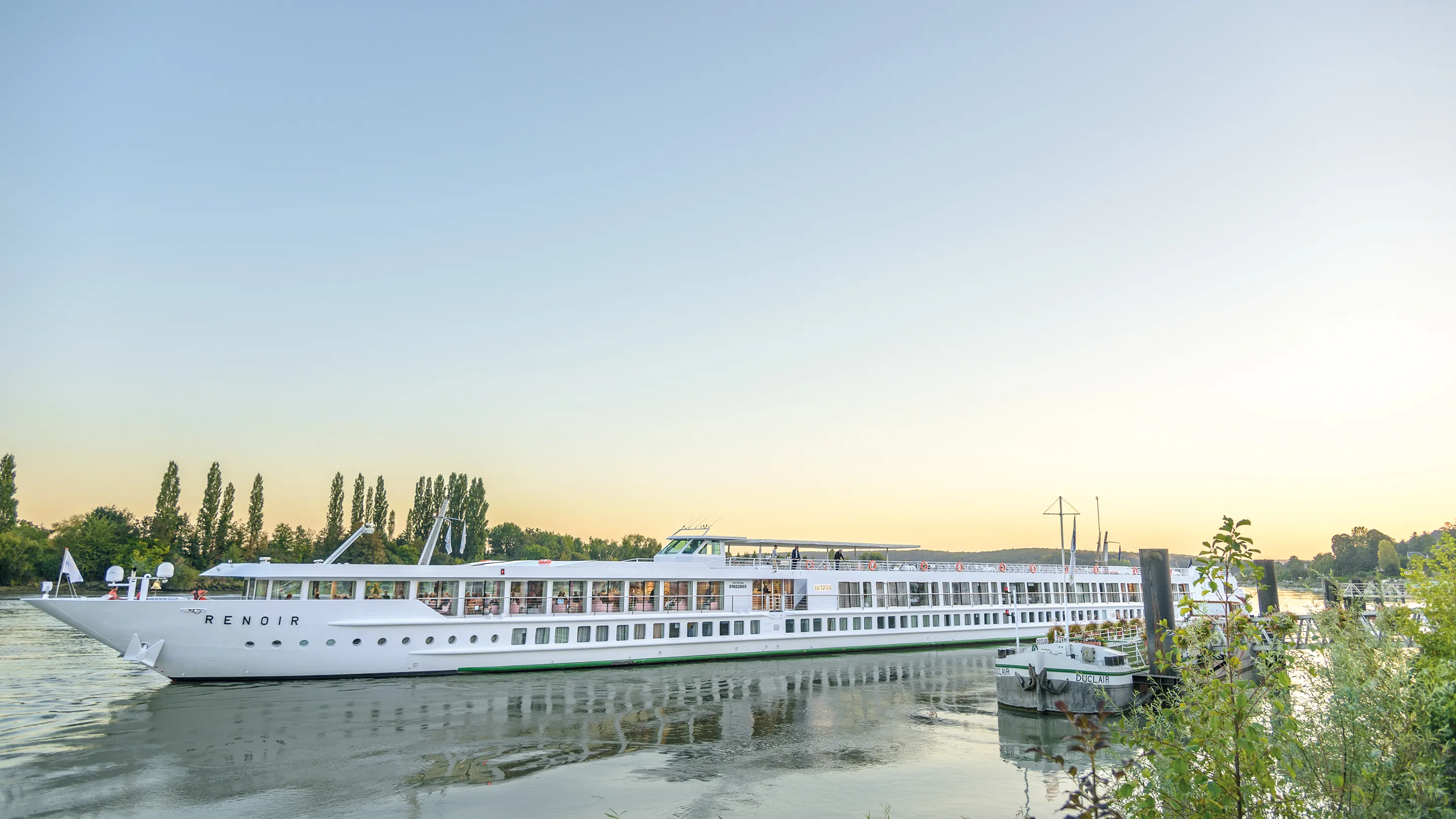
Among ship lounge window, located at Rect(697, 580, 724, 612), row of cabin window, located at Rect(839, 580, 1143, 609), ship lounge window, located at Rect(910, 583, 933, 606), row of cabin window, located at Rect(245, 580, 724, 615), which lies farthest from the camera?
ship lounge window, located at Rect(910, 583, 933, 606)

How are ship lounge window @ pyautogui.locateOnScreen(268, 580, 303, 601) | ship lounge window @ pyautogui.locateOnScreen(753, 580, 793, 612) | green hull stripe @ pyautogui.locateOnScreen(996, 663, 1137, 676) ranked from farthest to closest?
ship lounge window @ pyautogui.locateOnScreen(753, 580, 793, 612) < ship lounge window @ pyautogui.locateOnScreen(268, 580, 303, 601) < green hull stripe @ pyautogui.locateOnScreen(996, 663, 1137, 676)

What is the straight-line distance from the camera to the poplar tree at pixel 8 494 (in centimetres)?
8788

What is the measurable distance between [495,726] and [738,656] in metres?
20.1

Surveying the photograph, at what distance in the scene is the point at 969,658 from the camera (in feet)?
154

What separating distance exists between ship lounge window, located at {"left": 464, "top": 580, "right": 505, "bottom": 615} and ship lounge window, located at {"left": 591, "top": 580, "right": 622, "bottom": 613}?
4.78 metres

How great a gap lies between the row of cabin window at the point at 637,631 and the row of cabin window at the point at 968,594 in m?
8.21

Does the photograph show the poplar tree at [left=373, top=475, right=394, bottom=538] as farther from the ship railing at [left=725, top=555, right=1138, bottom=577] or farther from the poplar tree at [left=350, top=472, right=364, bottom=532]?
the ship railing at [left=725, top=555, right=1138, bottom=577]

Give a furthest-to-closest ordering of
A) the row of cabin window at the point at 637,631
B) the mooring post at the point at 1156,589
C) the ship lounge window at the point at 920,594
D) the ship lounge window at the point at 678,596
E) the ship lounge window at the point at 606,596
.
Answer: the ship lounge window at the point at 920,594
the ship lounge window at the point at 678,596
the ship lounge window at the point at 606,596
the row of cabin window at the point at 637,631
the mooring post at the point at 1156,589

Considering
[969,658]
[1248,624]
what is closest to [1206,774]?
[1248,624]

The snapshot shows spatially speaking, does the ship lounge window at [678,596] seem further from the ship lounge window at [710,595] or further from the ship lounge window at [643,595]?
the ship lounge window at [710,595]

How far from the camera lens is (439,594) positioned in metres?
36.0

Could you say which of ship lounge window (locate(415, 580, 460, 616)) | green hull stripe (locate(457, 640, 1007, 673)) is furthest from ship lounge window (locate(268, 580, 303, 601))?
green hull stripe (locate(457, 640, 1007, 673))

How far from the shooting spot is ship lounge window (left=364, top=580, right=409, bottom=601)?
34281 mm

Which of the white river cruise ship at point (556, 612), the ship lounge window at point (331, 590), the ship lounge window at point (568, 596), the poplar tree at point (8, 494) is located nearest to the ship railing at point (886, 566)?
the white river cruise ship at point (556, 612)
